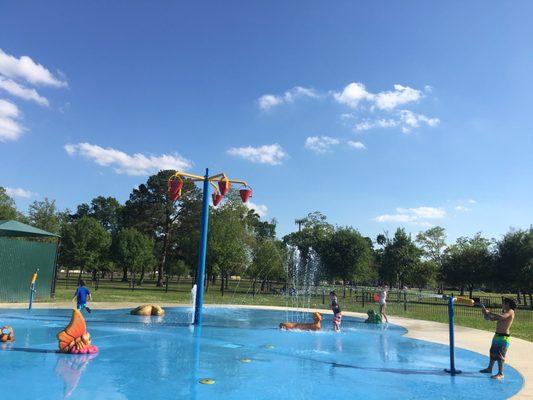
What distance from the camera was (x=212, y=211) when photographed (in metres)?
57.9

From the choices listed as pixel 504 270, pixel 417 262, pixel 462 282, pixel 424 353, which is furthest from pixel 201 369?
pixel 417 262

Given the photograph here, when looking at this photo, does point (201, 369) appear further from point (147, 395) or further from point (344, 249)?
point (344, 249)

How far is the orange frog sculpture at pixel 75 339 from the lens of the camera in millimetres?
11406

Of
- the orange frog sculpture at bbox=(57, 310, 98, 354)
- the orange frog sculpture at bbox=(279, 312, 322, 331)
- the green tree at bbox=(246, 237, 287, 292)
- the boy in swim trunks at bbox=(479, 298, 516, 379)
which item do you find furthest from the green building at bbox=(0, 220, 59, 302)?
the boy in swim trunks at bbox=(479, 298, 516, 379)

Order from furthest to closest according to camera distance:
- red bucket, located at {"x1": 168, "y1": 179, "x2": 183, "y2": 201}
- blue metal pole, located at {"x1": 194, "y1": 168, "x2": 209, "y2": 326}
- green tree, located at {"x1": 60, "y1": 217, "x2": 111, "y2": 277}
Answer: green tree, located at {"x1": 60, "y1": 217, "x2": 111, "y2": 277}, red bucket, located at {"x1": 168, "y1": 179, "x2": 183, "y2": 201}, blue metal pole, located at {"x1": 194, "y1": 168, "x2": 209, "y2": 326}

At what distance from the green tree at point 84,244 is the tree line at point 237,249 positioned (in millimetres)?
101

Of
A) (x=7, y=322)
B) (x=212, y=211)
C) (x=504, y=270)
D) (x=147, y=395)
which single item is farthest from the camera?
(x=212, y=211)

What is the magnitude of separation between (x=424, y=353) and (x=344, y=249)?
46389 millimetres

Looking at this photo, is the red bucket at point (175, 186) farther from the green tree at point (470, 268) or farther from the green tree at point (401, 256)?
the green tree at point (401, 256)

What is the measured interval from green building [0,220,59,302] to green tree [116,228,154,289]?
70.7ft

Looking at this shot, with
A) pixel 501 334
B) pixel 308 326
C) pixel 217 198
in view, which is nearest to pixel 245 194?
pixel 217 198

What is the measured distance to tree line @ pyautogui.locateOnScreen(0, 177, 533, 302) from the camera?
146ft

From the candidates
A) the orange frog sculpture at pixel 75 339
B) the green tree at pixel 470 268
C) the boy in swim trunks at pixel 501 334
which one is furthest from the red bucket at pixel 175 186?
the green tree at pixel 470 268

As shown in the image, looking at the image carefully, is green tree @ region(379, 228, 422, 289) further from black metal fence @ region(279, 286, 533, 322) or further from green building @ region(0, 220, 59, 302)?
green building @ region(0, 220, 59, 302)
